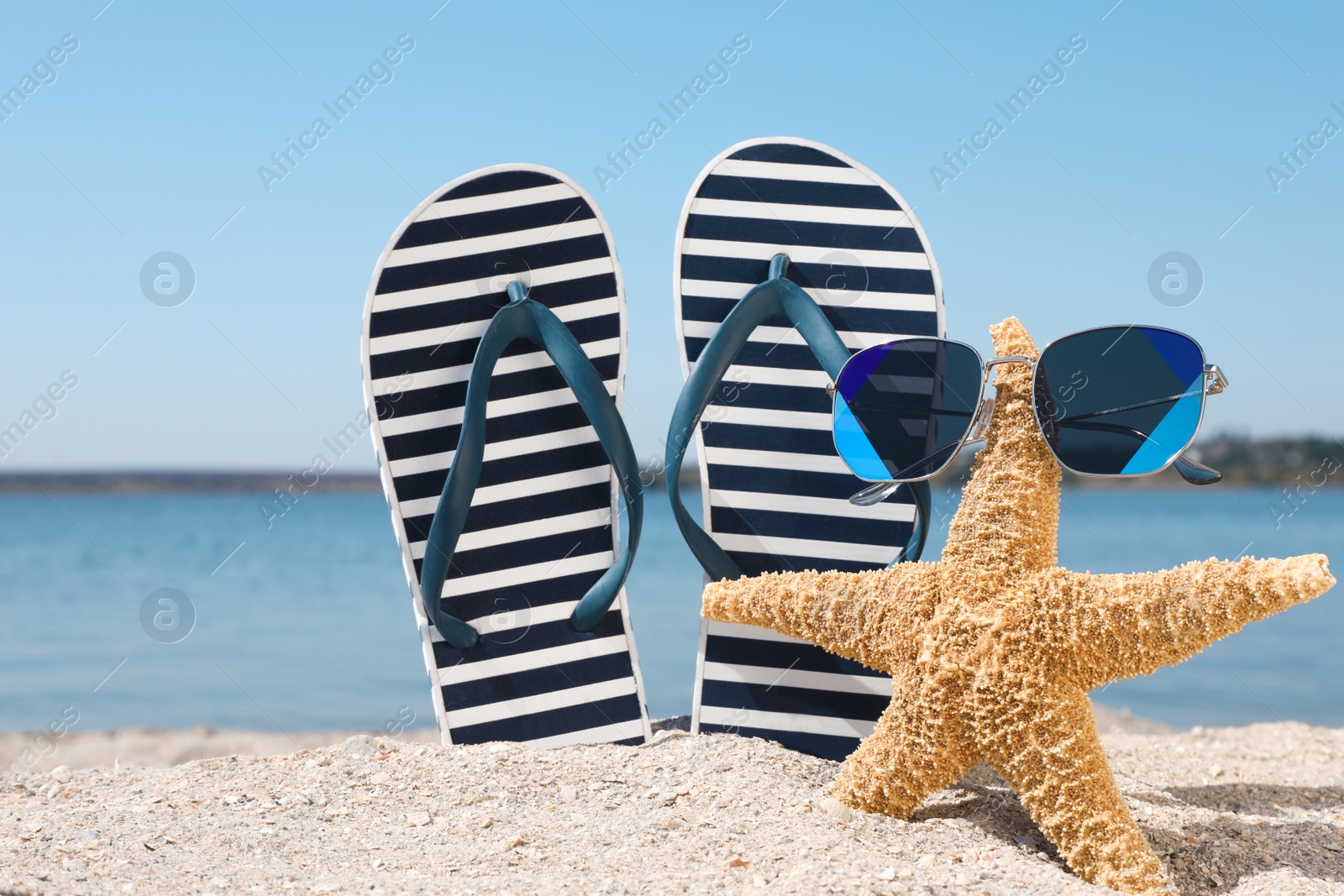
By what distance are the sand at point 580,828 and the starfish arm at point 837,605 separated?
373mm

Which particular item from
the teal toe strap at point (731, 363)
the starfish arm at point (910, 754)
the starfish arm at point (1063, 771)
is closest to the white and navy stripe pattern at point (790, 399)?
the teal toe strap at point (731, 363)

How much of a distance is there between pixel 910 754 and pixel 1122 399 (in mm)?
911

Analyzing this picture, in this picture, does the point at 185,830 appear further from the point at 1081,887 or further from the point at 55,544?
the point at 55,544

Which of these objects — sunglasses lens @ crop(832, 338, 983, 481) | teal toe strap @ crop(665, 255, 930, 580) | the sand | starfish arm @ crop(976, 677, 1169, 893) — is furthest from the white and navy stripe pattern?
starfish arm @ crop(976, 677, 1169, 893)

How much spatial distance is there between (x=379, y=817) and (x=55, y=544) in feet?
79.7

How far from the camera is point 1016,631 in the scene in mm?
1953

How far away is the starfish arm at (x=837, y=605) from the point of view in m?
2.11

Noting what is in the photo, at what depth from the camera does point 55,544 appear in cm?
2200

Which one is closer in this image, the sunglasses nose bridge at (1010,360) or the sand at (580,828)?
the sand at (580,828)

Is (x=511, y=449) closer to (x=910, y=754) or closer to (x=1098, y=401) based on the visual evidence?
(x=910, y=754)

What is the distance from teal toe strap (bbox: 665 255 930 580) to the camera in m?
2.61

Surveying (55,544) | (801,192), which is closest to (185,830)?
(801,192)

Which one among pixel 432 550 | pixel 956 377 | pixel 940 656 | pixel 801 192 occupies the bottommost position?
pixel 940 656

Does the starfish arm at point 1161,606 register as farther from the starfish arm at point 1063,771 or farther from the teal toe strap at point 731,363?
the teal toe strap at point 731,363
